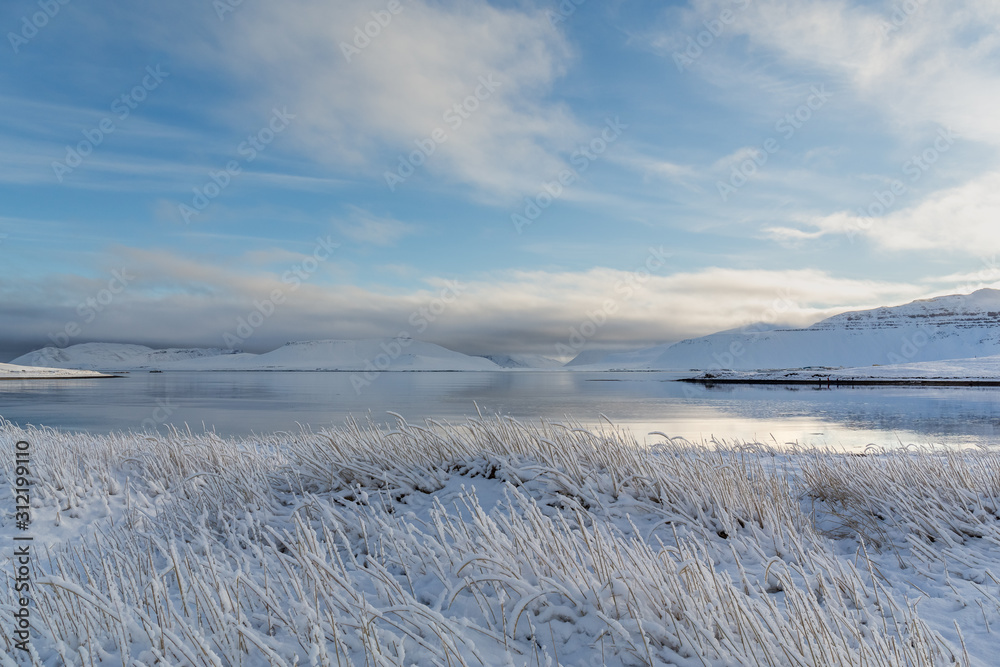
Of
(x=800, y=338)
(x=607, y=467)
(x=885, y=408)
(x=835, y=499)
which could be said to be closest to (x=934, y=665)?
(x=607, y=467)

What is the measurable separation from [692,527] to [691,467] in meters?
0.99

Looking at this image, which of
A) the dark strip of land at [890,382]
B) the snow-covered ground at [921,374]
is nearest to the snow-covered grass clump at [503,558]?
the dark strip of land at [890,382]

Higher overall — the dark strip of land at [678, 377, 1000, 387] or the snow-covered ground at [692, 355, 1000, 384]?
the snow-covered ground at [692, 355, 1000, 384]

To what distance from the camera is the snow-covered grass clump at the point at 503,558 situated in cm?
284

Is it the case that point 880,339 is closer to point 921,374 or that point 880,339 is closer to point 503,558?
point 921,374

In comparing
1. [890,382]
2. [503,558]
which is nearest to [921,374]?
[890,382]

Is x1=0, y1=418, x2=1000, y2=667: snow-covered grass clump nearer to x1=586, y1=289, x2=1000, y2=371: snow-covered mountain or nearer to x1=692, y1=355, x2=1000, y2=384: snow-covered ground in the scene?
x1=692, y1=355, x2=1000, y2=384: snow-covered ground

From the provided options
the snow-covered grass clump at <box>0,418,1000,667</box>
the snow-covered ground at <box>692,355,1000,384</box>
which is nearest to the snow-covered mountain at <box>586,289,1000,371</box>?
the snow-covered ground at <box>692,355,1000,384</box>

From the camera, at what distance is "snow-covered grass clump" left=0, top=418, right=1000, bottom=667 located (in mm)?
2840

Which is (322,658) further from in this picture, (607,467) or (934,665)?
(607,467)

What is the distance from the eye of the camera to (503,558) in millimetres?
3543

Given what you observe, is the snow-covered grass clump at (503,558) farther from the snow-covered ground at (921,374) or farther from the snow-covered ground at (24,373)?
the snow-covered ground at (24,373)

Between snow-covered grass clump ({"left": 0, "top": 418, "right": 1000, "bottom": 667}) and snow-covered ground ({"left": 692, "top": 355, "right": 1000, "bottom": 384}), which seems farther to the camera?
snow-covered ground ({"left": 692, "top": 355, "right": 1000, "bottom": 384})

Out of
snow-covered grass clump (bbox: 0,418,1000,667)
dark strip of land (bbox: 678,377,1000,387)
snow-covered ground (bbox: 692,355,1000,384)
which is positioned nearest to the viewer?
snow-covered grass clump (bbox: 0,418,1000,667)
